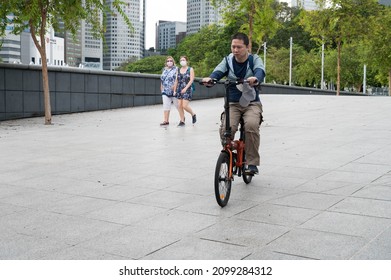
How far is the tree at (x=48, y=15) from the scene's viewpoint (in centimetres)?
1466

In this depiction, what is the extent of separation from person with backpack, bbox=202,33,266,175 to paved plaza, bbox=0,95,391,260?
0.58 m

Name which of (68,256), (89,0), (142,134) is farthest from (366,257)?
(89,0)

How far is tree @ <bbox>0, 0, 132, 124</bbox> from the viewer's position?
14656 millimetres

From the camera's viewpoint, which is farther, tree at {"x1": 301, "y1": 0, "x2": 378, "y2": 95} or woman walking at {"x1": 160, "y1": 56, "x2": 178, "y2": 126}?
tree at {"x1": 301, "y1": 0, "x2": 378, "y2": 95}

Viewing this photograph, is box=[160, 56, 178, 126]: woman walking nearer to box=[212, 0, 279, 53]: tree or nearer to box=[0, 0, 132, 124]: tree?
box=[0, 0, 132, 124]: tree

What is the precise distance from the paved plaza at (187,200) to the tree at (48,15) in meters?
3.91

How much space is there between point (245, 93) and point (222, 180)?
3.88 feet

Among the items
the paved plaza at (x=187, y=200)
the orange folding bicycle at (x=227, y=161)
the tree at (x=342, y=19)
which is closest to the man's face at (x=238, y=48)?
the orange folding bicycle at (x=227, y=161)

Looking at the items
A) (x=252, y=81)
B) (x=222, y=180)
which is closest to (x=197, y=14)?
(x=252, y=81)

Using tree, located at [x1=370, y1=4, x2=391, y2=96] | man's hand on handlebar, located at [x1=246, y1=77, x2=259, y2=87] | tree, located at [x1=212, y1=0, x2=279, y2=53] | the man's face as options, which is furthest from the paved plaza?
tree, located at [x1=370, y1=4, x2=391, y2=96]

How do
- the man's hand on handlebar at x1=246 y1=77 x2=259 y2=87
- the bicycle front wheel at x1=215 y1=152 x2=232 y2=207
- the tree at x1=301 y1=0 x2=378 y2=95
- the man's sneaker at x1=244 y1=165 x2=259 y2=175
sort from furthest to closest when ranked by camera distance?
the tree at x1=301 y1=0 x2=378 y2=95
the man's sneaker at x1=244 y1=165 x2=259 y2=175
the man's hand on handlebar at x1=246 y1=77 x2=259 y2=87
the bicycle front wheel at x1=215 y1=152 x2=232 y2=207

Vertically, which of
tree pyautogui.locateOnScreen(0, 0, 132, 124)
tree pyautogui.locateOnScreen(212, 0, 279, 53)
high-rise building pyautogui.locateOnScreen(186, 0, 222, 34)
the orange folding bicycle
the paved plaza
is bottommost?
the paved plaza

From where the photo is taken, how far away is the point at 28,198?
20.2ft

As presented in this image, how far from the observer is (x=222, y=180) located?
5633 millimetres
